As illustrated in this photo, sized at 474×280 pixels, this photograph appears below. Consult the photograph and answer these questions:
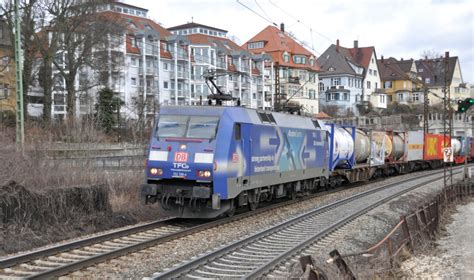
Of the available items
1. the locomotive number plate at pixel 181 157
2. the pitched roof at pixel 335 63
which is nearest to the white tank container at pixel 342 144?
the locomotive number plate at pixel 181 157

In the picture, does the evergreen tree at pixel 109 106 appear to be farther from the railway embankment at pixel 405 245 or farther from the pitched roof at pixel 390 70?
the pitched roof at pixel 390 70

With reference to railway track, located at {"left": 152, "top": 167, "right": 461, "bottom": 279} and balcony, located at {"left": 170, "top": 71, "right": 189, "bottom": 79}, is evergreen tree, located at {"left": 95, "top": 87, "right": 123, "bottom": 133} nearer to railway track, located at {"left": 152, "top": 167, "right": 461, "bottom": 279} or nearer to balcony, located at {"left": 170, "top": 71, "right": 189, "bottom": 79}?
railway track, located at {"left": 152, "top": 167, "right": 461, "bottom": 279}

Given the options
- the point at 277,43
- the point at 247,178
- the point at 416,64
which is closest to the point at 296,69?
the point at 277,43

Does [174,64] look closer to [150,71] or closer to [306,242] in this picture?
[150,71]

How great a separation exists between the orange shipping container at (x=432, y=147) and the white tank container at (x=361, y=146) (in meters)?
14.7

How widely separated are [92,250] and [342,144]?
1751cm

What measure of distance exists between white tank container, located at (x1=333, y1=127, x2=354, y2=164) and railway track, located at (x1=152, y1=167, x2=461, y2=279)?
21.4ft

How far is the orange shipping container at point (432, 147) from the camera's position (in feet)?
142

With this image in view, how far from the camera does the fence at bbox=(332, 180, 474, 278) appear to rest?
935 centimetres

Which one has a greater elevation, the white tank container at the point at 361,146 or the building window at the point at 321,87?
the building window at the point at 321,87

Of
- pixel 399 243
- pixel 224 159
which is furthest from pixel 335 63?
pixel 399 243

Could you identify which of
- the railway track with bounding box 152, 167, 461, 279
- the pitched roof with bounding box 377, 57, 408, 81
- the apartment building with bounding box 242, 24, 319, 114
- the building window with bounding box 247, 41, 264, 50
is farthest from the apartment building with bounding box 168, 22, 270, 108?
the railway track with bounding box 152, 167, 461, 279

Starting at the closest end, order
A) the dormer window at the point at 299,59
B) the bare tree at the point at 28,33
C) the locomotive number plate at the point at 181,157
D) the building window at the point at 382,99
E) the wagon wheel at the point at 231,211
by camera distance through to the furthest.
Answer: the locomotive number plate at the point at 181,157 < the wagon wheel at the point at 231,211 < the bare tree at the point at 28,33 < the dormer window at the point at 299,59 < the building window at the point at 382,99

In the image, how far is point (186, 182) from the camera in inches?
547
